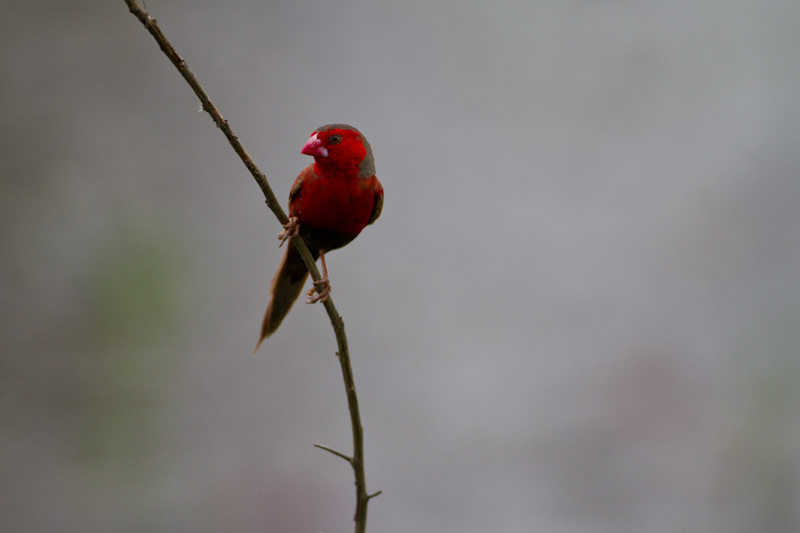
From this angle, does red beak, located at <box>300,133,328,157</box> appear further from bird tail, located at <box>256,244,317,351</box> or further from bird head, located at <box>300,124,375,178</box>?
bird tail, located at <box>256,244,317,351</box>

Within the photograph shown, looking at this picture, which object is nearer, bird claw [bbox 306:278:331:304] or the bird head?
bird claw [bbox 306:278:331:304]

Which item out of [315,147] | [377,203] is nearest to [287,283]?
[377,203]

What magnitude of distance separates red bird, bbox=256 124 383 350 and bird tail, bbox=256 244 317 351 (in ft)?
0.23

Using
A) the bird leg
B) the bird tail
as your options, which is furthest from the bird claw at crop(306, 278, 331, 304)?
the bird tail

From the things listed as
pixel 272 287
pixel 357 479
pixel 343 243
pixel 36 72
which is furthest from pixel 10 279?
pixel 357 479

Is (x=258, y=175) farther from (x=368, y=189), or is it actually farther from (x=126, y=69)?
(x=126, y=69)

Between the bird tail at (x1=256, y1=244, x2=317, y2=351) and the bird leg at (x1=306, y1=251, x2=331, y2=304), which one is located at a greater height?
the bird tail at (x1=256, y1=244, x2=317, y2=351)

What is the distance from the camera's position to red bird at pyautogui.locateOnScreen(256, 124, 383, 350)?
3.24 ft

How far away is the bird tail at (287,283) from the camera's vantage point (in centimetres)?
123

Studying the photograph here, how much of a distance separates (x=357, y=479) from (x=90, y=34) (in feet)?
6.72

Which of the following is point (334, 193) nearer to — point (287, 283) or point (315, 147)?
point (315, 147)

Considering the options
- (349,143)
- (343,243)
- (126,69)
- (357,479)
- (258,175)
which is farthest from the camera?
(126,69)

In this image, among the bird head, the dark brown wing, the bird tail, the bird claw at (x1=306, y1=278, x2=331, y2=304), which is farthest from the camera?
the bird tail

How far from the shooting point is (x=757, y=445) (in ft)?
7.48
